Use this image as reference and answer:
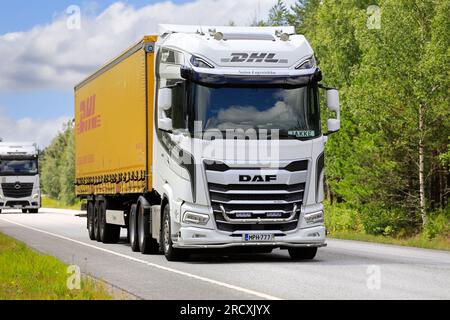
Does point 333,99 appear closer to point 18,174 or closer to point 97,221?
point 97,221

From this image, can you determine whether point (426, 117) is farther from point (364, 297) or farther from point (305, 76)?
point (364, 297)

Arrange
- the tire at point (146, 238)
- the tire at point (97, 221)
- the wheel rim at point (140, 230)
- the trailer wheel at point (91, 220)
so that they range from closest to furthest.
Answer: the tire at point (146, 238), the wheel rim at point (140, 230), the tire at point (97, 221), the trailer wheel at point (91, 220)

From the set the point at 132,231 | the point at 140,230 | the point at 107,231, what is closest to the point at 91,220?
the point at 107,231

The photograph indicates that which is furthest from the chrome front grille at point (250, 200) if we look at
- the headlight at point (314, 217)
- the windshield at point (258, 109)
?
the windshield at point (258, 109)

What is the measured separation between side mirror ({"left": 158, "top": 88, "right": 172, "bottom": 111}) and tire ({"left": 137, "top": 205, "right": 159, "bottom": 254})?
138 inches

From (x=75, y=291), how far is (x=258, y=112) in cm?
573

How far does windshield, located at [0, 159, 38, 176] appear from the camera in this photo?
54938 millimetres

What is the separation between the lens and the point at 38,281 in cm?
1338

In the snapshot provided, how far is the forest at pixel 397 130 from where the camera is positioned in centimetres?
2767

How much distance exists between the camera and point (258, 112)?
1658 centimetres

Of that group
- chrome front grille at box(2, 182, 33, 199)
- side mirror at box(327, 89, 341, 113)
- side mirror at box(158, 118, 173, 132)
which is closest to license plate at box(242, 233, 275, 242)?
side mirror at box(158, 118, 173, 132)

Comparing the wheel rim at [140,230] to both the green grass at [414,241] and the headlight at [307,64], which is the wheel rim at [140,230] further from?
the green grass at [414,241]

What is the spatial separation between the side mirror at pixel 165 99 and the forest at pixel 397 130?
38.8 ft

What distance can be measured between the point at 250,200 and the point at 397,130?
14.0 metres
